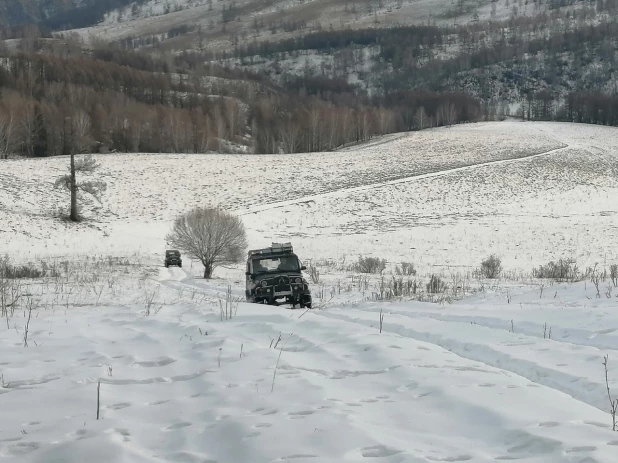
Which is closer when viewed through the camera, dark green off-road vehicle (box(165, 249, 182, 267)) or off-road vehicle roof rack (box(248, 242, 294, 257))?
off-road vehicle roof rack (box(248, 242, 294, 257))

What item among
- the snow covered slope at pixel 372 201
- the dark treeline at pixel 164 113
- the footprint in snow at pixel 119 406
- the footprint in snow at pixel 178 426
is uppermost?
the dark treeline at pixel 164 113

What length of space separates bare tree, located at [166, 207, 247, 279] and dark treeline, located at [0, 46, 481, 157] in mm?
38082

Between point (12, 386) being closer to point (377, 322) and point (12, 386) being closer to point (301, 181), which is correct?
point (377, 322)

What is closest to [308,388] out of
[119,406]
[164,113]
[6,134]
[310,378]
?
[310,378]

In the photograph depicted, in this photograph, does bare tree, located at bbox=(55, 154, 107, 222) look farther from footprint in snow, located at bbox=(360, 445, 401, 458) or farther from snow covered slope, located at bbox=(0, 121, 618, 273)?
footprint in snow, located at bbox=(360, 445, 401, 458)

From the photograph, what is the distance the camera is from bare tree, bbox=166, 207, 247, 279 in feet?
91.8

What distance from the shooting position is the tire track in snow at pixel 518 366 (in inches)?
213

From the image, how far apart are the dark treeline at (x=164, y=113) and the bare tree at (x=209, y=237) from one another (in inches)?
1499

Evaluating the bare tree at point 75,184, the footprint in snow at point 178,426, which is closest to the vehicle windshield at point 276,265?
the footprint in snow at point 178,426

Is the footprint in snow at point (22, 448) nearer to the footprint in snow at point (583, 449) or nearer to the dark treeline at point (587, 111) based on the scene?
the footprint in snow at point (583, 449)

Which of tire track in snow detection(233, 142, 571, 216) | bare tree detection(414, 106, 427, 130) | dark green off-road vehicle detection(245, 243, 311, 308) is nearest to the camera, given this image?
dark green off-road vehicle detection(245, 243, 311, 308)

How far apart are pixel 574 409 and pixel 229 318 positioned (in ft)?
19.5

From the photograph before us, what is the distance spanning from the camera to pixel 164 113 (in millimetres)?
104812

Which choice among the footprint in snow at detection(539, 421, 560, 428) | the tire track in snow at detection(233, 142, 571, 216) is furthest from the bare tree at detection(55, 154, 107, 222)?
the footprint in snow at detection(539, 421, 560, 428)
